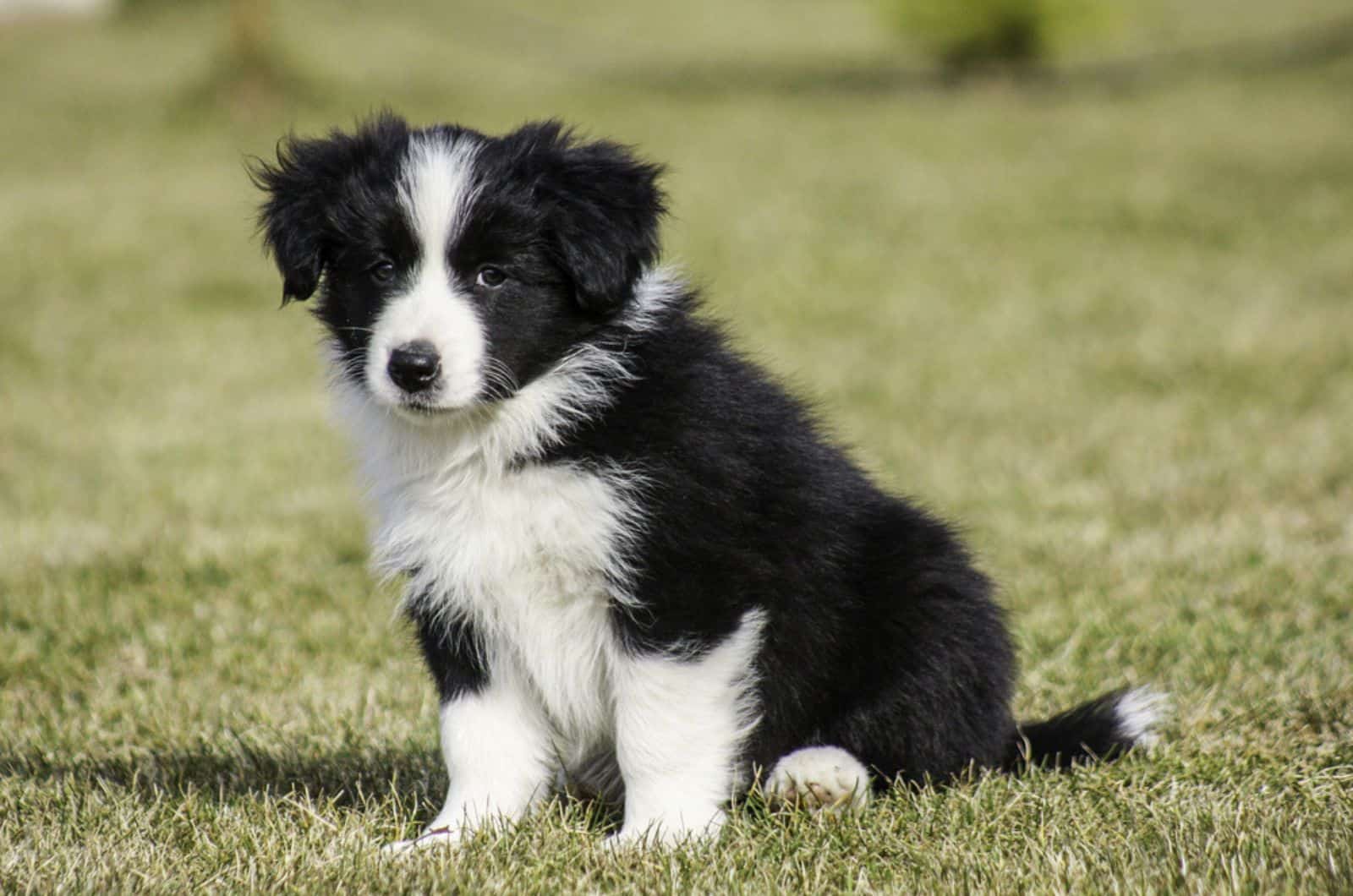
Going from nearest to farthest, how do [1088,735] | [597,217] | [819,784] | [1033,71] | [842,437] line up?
[597,217] → [819,784] → [1088,735] → [842,437] → [1033,71]

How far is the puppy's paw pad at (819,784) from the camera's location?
334 centimetres

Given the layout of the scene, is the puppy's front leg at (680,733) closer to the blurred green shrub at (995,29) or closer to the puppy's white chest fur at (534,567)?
the puppy's white chest fur at (534,567)

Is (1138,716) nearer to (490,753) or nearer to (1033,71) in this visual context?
(490,753)

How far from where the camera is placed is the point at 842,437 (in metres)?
4.30

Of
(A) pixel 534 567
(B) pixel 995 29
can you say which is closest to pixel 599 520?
(A) pixel 534 567

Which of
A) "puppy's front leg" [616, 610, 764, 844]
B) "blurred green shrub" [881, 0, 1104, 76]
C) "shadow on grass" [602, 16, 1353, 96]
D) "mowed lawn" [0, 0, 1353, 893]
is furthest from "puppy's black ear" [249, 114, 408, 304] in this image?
"blurred green shrub" [881, 0, 1104, 76]

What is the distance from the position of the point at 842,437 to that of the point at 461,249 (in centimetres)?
147

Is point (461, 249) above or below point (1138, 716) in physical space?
above

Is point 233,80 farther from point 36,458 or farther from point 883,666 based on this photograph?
point 883,666

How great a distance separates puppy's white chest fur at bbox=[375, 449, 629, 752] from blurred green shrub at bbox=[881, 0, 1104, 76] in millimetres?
19451

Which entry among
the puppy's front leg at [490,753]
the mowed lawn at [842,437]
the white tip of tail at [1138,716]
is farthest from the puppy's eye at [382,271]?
the white tip of tail at [1138,716]

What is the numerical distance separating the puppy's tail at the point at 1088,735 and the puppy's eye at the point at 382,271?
178 cm

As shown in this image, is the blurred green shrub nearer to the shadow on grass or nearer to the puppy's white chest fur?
the shadow on grass

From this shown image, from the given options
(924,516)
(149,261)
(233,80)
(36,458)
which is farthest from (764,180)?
(924,516)
